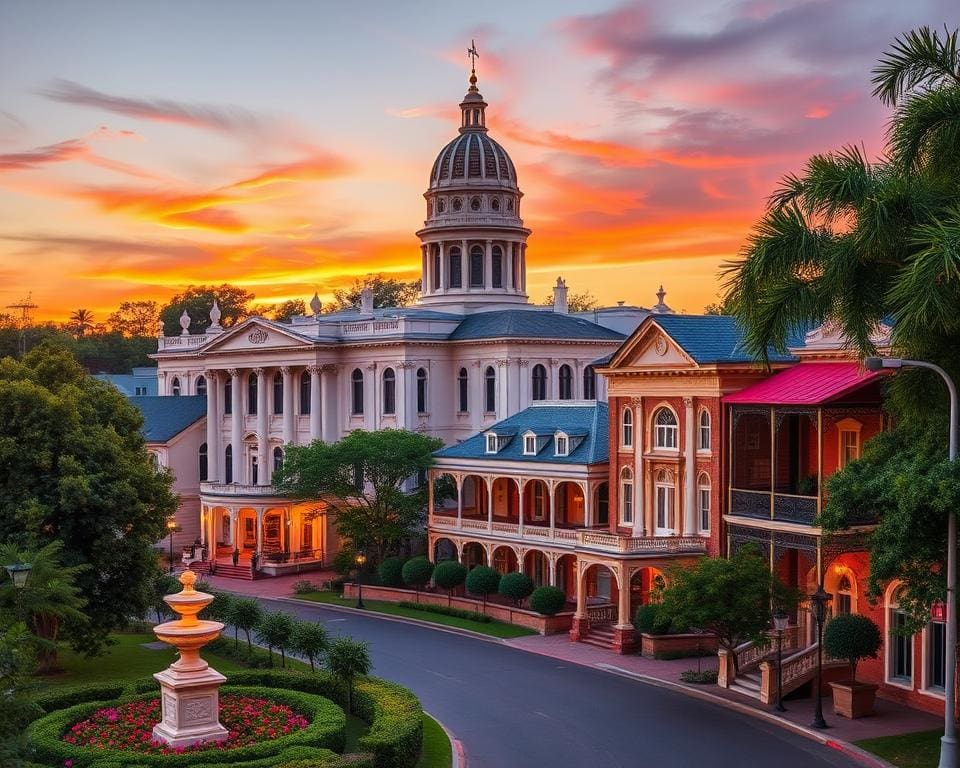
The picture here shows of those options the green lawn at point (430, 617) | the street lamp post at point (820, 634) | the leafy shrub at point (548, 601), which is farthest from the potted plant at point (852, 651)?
the green lawn at point (430, 617)

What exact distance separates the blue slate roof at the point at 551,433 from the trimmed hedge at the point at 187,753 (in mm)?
22686

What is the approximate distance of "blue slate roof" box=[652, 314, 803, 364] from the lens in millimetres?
45562

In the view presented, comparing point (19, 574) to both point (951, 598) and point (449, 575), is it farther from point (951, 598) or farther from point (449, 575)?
point (449, 575)

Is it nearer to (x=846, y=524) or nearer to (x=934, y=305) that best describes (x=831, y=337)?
(x=846, y=524)

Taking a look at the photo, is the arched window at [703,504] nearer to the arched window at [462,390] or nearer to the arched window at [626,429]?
the arched window at [626,429]

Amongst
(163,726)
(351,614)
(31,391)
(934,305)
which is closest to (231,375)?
(351,614)

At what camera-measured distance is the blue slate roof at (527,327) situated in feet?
238

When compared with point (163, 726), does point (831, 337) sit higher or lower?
higher

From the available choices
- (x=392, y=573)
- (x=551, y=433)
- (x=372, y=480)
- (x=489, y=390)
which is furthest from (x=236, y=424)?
(x=551, y=433)

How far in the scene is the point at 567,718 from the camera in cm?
3594

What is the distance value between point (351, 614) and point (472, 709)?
735 inches

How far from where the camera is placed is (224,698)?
3403cm

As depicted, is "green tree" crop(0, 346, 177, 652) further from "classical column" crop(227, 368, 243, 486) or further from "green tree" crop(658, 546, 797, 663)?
"classical column" crop(227, 368, 243, 486)

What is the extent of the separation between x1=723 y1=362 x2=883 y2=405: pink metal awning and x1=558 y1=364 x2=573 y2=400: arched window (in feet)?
93.4
